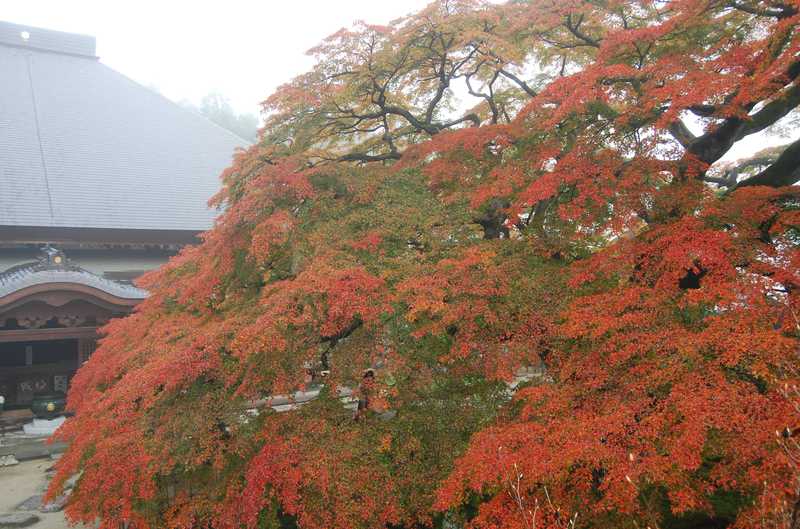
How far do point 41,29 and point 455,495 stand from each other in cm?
1954

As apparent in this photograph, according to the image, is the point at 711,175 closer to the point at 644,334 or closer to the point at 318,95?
the point at 644,334

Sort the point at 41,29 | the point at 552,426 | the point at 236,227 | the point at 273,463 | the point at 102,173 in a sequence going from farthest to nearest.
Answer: the point at 41,29 < the point at 102,173 < the point at 236,227 < the point at 273,463 < the point at 552,426

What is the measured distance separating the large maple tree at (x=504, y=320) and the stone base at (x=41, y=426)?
5669 mm

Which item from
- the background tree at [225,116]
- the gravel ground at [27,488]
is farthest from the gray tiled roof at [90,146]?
the background tree at [225,116]

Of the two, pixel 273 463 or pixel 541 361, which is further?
pixel 541 361

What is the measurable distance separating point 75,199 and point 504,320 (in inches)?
416

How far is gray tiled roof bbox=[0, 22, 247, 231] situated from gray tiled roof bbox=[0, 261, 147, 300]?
1.51m

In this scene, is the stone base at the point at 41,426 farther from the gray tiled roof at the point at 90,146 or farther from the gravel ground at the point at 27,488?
the gray tiled roof at the point at 90,146

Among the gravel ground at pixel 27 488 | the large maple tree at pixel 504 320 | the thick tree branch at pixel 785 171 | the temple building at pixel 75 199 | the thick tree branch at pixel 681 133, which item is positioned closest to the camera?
the large maple tree at pixel 504 320

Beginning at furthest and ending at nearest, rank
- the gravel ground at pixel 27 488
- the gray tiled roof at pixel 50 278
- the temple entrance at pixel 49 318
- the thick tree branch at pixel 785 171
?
1. the temple entrance at pixel 49 318
2. the gray tiled roof at pixel 50 278
3. the gravel ground at pixel 27 488
4. the thick tree branch at pixel 785 171

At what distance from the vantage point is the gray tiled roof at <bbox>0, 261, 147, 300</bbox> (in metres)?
8.77

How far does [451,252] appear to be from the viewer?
4.71 metres

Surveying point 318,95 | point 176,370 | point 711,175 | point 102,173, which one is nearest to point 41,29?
point 102,173

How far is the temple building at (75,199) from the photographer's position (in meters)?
9.47
